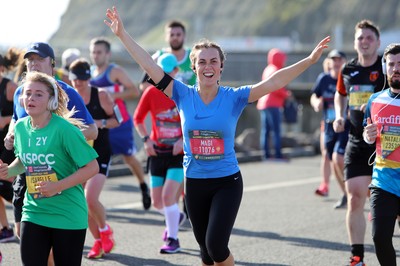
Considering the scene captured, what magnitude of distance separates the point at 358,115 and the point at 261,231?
7.30 feet

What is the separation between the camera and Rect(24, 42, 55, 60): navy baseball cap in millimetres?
7055

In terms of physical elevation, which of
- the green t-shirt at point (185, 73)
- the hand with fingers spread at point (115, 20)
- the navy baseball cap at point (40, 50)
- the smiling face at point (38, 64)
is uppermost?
the hand with fingers spread at point (115, 20)

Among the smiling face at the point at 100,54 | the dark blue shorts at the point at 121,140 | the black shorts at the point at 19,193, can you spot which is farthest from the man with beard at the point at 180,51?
the black shorts at the point at 19,193

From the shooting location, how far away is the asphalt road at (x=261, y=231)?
8.44 metres

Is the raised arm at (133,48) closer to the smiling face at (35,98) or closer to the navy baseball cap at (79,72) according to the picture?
the smiling face at (35,98)

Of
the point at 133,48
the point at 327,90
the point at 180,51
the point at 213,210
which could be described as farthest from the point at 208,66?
the point at 327,90

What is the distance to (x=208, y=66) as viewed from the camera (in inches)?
260

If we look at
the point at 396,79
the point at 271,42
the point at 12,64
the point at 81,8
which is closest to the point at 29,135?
the point at 396,79

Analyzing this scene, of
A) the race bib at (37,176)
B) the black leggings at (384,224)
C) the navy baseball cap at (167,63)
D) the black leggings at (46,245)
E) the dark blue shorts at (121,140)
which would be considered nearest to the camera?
the black leggings at (46,245)

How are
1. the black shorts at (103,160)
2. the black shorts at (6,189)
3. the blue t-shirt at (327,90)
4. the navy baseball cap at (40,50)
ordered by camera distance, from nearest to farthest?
1. the navy baseball cap at (40,50)
2. the black shorts at (6,189)
3. the black shorts at (103,160)
4. the blue t-shirt at (327,90)

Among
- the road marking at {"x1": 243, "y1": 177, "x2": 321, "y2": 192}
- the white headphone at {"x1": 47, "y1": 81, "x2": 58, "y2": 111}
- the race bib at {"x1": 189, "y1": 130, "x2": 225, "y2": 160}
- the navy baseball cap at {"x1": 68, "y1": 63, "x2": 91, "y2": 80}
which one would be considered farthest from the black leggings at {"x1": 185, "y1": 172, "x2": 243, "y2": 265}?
the road marking at {"x1": 243, "y1": 177, "x2": 321, "y2": 192}

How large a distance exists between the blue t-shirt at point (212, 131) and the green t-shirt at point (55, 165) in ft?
3.27

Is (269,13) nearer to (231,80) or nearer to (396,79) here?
(231,80)

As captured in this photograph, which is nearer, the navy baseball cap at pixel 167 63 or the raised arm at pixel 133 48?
the raised arm at pixel 133 48
